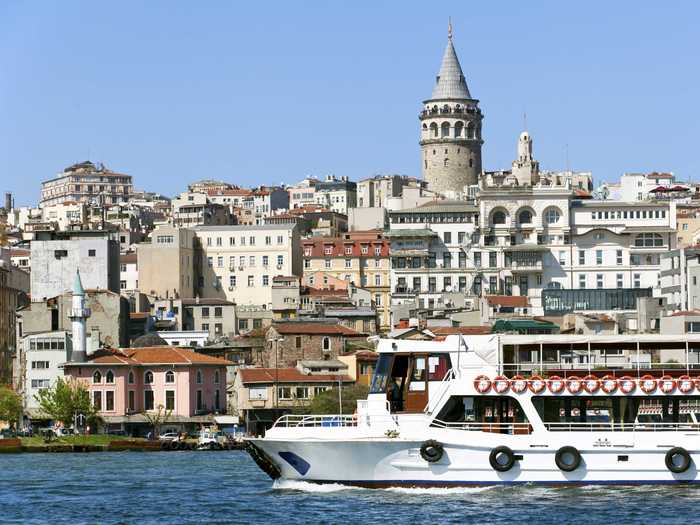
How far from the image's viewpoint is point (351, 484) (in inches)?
1565

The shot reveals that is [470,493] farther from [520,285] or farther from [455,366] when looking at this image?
[520,285]

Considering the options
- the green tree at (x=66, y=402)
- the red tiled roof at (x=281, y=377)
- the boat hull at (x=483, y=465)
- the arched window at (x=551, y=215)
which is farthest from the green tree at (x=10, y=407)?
Result: the boat hull at (x=483, y=465)

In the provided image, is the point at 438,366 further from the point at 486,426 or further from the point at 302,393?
the point at 302,393

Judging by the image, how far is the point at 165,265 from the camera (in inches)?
5138

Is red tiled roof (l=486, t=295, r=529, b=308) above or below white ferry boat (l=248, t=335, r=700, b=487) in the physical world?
above

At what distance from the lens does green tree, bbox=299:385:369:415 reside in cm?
8400

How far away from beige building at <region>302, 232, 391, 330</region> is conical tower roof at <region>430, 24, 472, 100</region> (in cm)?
2911

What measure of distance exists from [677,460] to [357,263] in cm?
9287

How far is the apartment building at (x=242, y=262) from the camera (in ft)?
444

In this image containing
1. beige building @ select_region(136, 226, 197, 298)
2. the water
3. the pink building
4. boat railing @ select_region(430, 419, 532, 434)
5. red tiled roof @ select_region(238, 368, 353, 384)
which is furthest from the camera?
beige building @ select_region(136, 226, 197, 298)

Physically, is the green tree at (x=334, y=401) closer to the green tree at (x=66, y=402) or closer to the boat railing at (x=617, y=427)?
the green tree at (x=66, y=402)

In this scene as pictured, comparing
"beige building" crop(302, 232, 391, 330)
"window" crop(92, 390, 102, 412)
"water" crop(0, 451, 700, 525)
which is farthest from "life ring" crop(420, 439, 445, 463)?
"beige building" crop(302, 232, 391, 330)

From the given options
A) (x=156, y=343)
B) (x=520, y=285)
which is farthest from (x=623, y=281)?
(x=156, y=343)

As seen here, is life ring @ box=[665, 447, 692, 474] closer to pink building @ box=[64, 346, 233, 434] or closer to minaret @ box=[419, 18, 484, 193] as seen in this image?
pink building @ box=[64, 346, 233, 434]
